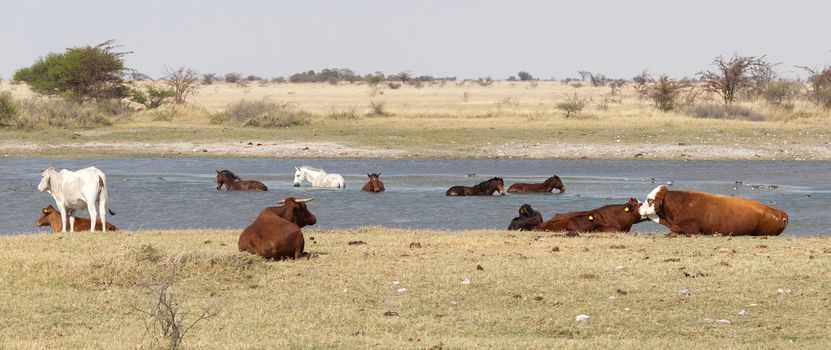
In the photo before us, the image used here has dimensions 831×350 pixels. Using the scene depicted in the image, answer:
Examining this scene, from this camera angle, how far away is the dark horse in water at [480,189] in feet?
77.0


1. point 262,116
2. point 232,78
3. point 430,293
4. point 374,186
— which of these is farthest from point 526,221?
point 232,78

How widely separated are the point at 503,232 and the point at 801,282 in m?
5.08

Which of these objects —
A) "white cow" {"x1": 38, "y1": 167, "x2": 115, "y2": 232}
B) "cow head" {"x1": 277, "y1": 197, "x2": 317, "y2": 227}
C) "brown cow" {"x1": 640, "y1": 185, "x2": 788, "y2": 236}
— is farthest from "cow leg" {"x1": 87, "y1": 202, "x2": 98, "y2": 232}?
"brown cow" {"x1": 640, "y1": 185, "x2": 788, "y2": 236}

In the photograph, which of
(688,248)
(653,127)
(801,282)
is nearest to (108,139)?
(653,127)

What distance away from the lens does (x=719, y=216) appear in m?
15.5

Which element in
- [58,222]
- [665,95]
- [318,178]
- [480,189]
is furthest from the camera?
[665,95]

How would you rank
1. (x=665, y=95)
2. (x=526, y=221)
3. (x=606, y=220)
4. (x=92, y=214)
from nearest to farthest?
(x=92, y=214), (x=606, y=220), (x=526, y=221), (x=665, y=95)

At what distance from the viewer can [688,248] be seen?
13844 millimetres

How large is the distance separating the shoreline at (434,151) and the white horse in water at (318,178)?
7.33m

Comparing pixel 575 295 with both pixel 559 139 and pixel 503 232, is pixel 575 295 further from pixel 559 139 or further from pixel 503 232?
pixel 559 139

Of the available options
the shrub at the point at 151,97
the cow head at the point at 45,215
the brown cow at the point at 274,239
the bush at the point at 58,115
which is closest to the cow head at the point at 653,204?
the brown cow at the point at 274,239

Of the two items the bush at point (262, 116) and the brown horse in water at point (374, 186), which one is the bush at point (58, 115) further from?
the brown horse in water at point (374, 186)

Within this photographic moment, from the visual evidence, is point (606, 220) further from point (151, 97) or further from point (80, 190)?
point (151, 97)

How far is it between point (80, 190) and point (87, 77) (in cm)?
3772
